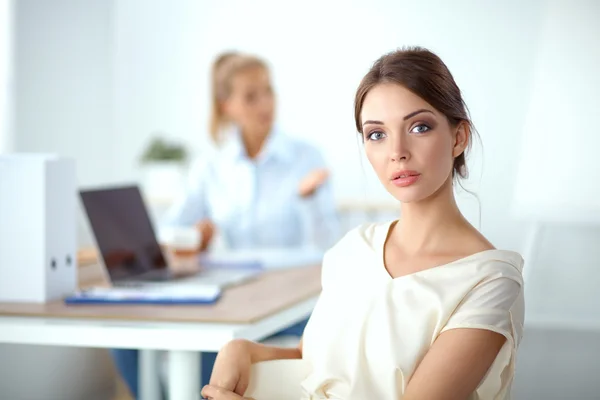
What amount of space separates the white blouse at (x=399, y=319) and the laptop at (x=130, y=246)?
32.7 inches

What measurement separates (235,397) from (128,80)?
404cm

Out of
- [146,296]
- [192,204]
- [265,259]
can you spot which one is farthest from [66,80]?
[146,296]

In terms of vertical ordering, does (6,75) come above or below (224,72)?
below

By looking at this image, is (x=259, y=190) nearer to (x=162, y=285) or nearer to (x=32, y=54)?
(x=162, y=285)

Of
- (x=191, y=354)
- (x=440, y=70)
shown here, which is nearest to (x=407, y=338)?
(x=440, y=70)

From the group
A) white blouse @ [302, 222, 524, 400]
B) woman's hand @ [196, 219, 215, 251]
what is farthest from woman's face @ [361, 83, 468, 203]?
woman's hand @ [196, 219, 215, 251]

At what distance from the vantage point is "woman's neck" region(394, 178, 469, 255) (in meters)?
1.23

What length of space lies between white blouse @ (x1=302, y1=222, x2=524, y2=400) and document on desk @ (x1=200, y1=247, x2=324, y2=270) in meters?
1.12

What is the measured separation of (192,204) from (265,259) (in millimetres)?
728

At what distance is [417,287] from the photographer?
118 cm

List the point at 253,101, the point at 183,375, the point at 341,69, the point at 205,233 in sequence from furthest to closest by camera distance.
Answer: the point at 341,69
the point at 253,101
the point at 205,233
the point at 183,375

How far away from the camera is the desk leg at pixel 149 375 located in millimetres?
2062

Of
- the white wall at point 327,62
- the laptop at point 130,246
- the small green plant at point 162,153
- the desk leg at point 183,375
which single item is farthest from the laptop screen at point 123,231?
the small green plant at point 162,153

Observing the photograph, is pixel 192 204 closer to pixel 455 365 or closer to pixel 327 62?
pixel 327 62
